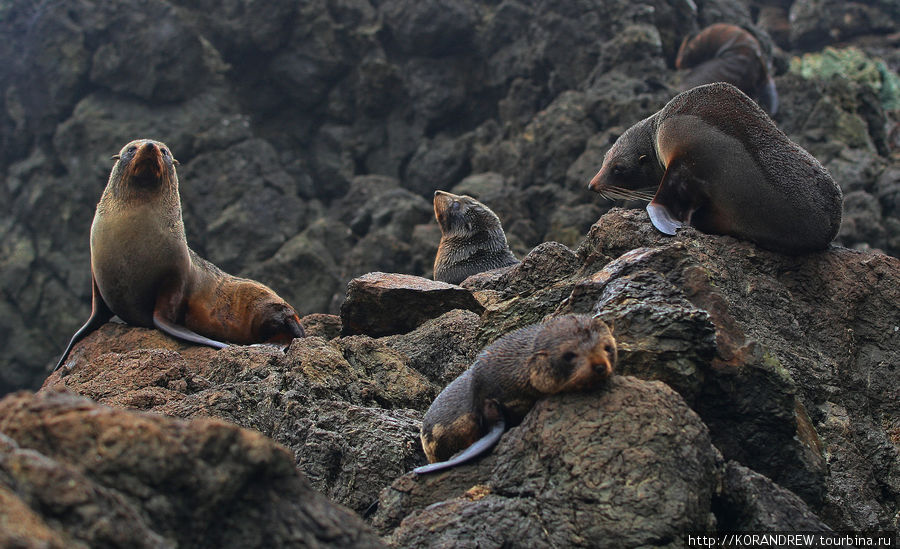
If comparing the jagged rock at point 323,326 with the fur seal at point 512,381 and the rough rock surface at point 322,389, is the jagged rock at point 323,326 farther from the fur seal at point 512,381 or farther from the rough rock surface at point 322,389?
the fur seal at point 512,381

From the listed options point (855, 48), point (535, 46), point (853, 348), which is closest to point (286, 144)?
point (535, 46)

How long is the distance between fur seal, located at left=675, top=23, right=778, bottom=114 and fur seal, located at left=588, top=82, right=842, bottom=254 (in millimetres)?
7516

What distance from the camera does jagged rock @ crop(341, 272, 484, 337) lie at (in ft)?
21.5

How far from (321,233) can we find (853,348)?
35.0ft

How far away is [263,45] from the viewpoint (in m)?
16.8

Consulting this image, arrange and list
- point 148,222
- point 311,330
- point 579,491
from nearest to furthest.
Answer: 1. point 579,491
2. point 148,222
3. point 311,330

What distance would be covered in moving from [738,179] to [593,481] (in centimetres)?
318

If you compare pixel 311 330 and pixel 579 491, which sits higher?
pixel 579 491

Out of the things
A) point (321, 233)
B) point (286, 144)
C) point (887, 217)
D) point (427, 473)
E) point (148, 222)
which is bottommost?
point (887, 217)

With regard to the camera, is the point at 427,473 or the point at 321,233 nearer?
the point at 427,473

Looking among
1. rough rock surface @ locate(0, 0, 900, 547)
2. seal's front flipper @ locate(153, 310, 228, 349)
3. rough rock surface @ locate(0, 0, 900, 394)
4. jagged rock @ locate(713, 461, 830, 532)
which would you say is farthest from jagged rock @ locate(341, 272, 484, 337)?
rough rock surface @ locate(0, 0, 900, 394)

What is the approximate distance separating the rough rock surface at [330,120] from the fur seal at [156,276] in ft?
20.0

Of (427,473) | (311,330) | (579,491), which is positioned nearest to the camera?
(579,491)

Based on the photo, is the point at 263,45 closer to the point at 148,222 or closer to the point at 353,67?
the point at 353,67
